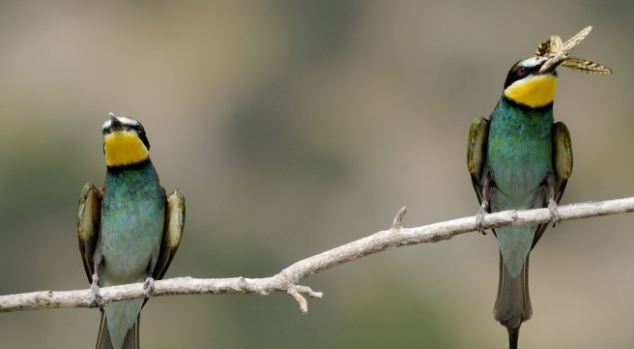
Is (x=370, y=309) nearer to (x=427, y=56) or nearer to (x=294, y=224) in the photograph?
(x=294, y=224)

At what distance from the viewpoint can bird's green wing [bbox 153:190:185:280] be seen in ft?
16.3

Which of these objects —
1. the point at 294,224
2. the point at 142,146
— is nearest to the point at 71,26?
the point at 294,224

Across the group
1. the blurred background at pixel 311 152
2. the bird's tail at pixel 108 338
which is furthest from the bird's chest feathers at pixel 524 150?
the blurred background at pixel 311 152

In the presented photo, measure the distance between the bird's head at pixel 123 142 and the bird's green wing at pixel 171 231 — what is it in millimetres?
175

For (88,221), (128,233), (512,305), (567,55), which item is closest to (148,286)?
(128,233)

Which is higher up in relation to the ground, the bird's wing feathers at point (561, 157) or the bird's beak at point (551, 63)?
the bird's beak at point (551, 63)

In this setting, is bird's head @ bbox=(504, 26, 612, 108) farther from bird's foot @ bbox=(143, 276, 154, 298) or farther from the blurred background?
the blurred background

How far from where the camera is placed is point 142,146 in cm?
501

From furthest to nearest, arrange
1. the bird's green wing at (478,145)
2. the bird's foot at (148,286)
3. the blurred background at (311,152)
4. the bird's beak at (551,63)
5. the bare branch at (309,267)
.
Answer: the blurred background at (311,152), the bird's green wing at (478,145), the bird's beak at (551,63), the bird's foot at (148,286), the bare branch at (309,267)

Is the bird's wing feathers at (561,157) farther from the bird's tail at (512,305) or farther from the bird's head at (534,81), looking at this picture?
the bird's tail at (512,305)

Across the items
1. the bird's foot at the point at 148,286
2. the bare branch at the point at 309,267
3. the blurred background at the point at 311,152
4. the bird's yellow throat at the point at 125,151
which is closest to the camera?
the bare branch at the point at 309,267

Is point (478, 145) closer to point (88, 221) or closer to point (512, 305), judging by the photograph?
point (512, 305)

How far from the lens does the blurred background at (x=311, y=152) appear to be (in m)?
15.6

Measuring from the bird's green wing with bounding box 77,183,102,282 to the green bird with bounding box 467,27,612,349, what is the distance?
1241mm
